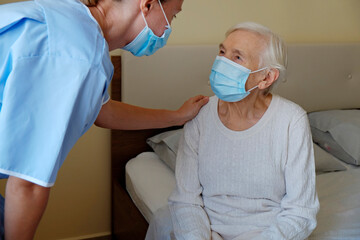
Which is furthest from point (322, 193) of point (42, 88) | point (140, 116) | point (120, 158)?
point (42, 88)

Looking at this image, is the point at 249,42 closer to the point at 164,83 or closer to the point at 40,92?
the point at 164,83

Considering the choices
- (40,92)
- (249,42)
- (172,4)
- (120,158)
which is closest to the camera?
(40,92)

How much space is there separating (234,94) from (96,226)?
4.02 ft

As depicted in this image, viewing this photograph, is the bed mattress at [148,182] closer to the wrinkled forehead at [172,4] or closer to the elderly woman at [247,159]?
the elderly woman at [247,159]

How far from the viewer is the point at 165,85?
2.12 meters

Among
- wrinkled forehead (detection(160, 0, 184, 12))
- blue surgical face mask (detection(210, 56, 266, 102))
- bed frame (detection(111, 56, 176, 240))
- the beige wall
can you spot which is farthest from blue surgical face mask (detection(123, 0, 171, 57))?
the beige wall

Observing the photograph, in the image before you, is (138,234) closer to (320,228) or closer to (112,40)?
(320,228)

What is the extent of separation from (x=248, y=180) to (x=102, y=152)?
0.95 m

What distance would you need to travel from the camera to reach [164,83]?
6.92 ft

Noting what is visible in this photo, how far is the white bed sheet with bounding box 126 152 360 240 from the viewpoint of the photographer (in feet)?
5.16

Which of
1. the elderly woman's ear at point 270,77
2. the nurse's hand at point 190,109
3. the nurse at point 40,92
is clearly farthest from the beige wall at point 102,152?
the nurse at point 40,92

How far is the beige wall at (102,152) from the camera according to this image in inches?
85.5

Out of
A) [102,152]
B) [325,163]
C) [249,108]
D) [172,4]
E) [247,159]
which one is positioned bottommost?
[102,152]

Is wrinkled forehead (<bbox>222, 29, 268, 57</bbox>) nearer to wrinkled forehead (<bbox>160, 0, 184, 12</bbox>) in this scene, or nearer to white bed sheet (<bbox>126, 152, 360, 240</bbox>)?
wrinkled forehead (<bbox>160, 0, 184, 12</bbox>)
